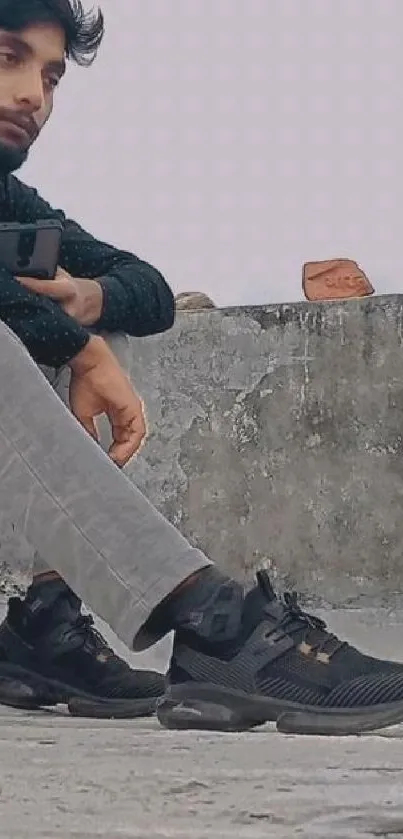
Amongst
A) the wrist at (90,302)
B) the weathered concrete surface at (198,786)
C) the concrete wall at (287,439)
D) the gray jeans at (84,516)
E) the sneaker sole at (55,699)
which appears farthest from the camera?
the concrete wall at (287,439)

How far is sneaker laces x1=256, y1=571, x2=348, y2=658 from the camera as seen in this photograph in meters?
1.11

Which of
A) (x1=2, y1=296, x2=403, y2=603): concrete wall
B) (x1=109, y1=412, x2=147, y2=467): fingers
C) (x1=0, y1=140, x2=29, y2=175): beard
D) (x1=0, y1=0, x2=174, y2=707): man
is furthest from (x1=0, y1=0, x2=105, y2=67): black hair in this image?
(x1=2, y1=296, x2=403, y2=603): concrete wall

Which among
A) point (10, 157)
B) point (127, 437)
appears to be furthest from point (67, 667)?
point (10, 157)

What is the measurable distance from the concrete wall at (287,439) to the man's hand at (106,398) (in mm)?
1856

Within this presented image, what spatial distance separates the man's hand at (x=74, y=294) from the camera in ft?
5.18

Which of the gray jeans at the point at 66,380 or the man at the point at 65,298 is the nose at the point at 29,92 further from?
the gray jeans at the point at 66,380

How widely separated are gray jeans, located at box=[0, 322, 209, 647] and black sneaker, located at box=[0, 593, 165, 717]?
0.41 metres

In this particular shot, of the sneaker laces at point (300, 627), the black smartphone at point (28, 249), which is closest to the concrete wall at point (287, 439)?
the black smartphone at point (28, 249)

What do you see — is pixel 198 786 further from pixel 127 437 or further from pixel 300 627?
pixel 127 437

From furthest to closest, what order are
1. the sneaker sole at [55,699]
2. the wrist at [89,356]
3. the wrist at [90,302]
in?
the wrist at [90,302]
the wrist at [89,356]
the sneaker sole at [55,699]

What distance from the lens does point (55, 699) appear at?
1509mm

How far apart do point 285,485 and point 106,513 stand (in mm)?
2451

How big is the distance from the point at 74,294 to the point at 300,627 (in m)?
0.66

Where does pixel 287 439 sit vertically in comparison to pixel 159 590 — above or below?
above
